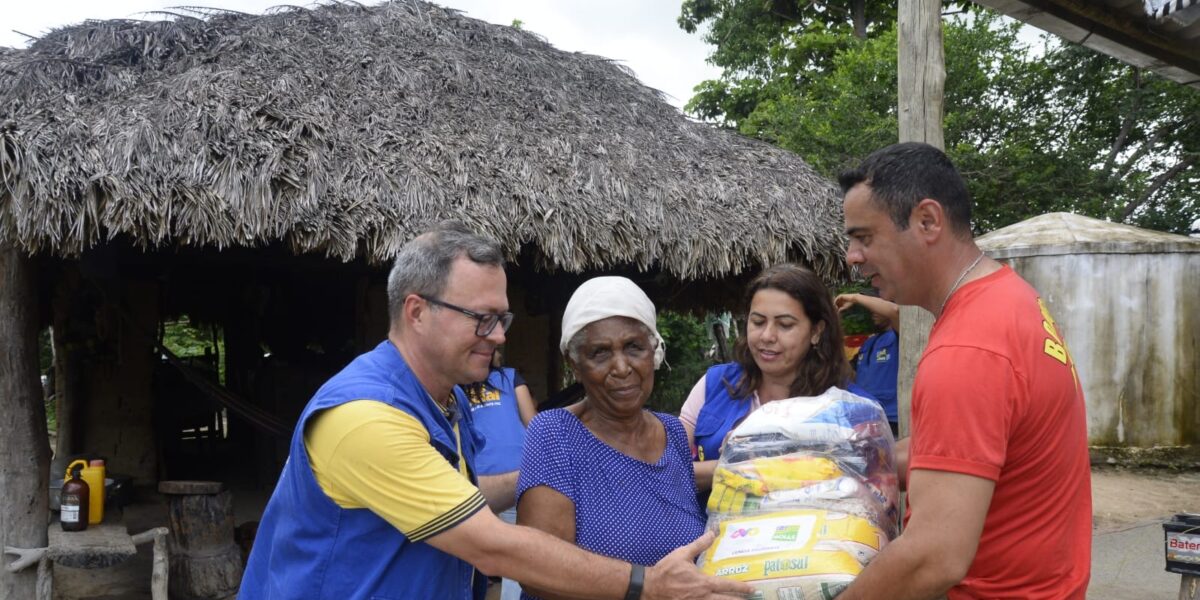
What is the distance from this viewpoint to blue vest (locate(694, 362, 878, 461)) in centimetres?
245

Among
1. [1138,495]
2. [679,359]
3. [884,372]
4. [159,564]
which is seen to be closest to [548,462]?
[884,372]

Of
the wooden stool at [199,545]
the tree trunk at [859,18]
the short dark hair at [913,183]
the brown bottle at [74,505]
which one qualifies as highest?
the tree trunk at [859,18]

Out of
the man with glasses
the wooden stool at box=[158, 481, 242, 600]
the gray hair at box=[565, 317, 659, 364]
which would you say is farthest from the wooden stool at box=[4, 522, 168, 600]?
the gray hair at box=[565, 317, 659, 364]

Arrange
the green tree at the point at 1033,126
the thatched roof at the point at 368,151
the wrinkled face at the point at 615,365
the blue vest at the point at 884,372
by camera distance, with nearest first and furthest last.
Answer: the wrinkled face at the point at 615,365 < the blue vest at the point at 884,372 < the thatched roof at the point at 368,151 < the green tree at the point at 1033,126

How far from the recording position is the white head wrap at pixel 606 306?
1.98m

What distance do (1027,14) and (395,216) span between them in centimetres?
306

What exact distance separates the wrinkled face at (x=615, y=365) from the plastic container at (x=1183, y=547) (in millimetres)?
2302

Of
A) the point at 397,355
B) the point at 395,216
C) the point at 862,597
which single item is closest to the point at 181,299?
the point at 395,216

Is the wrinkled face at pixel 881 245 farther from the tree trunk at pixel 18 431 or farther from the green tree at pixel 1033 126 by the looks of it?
the green tree at pixel 1033 126

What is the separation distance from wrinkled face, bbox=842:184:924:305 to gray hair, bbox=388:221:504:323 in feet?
2.31

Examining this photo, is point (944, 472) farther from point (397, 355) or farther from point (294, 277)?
point (294, 277)

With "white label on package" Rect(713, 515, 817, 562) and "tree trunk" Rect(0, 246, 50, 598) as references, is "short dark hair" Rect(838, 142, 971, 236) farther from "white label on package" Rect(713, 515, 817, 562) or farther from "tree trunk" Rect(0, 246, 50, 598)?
"tree trunk" Rect(0, 246, 50, 598)

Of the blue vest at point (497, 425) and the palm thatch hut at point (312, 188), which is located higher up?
the palm thatch hut at point (312, 188)

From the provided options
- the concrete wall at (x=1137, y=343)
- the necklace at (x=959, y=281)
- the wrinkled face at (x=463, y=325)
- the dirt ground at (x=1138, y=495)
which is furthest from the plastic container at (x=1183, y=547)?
the concrete wall at (x=1137, y=343)
